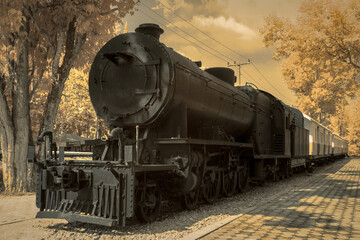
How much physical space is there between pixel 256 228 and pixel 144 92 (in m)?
3.23

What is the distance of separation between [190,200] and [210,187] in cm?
90

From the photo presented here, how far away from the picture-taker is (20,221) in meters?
6.50

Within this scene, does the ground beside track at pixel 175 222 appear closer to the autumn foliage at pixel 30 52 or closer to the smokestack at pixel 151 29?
the autumn foliage at pixel 30 52

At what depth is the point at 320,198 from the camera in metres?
8.91

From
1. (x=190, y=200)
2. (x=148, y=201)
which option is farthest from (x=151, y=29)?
(x=190, y=200)

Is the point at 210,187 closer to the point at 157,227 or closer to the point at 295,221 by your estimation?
the point at 295,221

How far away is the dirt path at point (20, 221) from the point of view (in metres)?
5.56

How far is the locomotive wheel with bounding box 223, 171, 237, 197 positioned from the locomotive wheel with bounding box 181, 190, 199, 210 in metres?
1.65

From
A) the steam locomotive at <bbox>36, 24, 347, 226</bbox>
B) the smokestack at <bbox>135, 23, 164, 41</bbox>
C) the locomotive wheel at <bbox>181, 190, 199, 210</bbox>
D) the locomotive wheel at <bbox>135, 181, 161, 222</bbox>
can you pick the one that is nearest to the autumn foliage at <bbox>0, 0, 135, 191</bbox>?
the smokestack at <bbox>135, 23, 164, 41</bbox>

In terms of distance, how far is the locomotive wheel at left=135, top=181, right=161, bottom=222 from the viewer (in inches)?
235

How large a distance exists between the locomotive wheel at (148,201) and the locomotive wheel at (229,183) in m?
3.14

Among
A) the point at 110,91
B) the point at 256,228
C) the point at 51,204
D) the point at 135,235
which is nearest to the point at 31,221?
the point at 51,204

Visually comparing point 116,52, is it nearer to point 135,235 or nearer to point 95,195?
point 95,195

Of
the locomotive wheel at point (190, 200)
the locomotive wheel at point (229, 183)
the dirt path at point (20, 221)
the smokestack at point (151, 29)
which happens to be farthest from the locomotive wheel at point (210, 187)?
the smokestack at point (151, 29)
